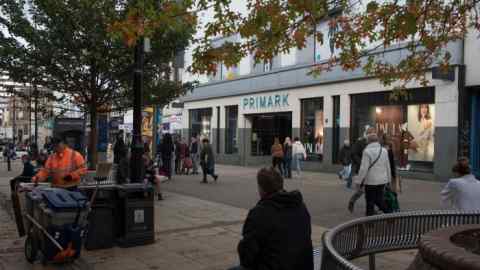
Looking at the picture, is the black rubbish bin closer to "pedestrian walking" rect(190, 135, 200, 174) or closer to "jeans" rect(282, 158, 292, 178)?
"jeans" rect(282, 158, 292, 178)

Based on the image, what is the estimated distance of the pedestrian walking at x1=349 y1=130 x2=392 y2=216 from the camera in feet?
31.5

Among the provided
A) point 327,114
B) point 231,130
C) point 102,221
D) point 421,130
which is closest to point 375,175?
point 102,221

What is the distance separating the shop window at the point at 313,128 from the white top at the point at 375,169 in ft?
47.3

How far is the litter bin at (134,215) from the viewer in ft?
25.1

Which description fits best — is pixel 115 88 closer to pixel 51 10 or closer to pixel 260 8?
pixel 51 10

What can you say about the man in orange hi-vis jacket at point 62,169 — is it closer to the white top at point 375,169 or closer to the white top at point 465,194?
the white top at point 375,169

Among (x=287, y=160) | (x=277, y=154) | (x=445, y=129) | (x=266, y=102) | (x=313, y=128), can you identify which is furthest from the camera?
(x=266, y=102)

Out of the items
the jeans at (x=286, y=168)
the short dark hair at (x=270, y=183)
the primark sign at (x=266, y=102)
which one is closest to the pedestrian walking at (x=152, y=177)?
the jeans at (x=286, y=168)

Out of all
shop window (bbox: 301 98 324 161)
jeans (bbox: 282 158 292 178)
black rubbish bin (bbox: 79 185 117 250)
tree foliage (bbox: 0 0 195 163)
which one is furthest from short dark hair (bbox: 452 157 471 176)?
shop window (bbox: 301 98 324 161)

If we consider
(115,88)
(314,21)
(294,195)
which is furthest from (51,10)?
(294,195)

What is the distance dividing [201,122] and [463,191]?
29.8 m

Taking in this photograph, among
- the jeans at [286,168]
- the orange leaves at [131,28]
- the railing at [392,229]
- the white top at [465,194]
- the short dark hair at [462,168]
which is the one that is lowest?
Result: the jeans at [286,168]

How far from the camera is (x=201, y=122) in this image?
35.4 meters

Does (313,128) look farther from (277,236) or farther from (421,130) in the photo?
(277,236)
